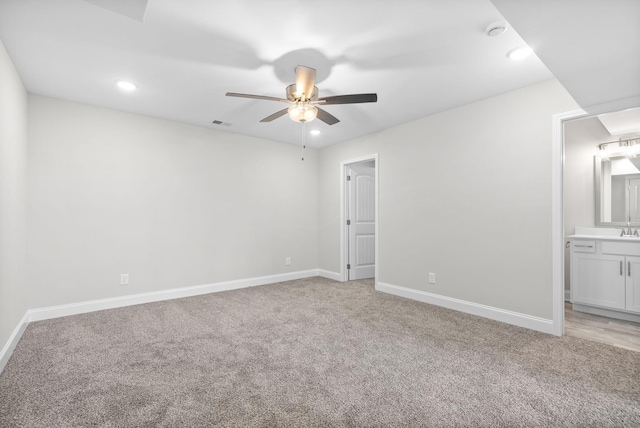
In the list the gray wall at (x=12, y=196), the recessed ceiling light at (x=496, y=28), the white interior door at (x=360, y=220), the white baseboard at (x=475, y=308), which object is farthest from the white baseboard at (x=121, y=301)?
the recessed ceiling light at (x=496, y=28)

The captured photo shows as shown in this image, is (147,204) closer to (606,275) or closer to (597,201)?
(606,275)

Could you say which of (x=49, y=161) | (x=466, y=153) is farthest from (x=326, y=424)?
(x=49, y=161)

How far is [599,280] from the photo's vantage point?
3.48 meters

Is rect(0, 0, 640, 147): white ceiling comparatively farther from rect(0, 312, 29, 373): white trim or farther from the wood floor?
rect(0, 312, 29, 373): white trim

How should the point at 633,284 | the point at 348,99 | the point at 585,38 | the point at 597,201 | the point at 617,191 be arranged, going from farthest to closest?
the point at 597,201 → the point at 617,191 → the point at 633,284 → the point at 348,99 → the point at 585,38

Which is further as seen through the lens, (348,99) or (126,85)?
(126,85)

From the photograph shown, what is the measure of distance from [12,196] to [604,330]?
18.8ft

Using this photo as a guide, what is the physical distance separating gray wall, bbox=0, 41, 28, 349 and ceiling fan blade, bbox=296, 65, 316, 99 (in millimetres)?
2227

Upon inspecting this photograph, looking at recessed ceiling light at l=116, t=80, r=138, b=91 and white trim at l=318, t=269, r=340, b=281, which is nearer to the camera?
recessed ceiling light at l=116, t=80, r=138, b=91

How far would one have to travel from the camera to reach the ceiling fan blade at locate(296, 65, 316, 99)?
7.73 feet

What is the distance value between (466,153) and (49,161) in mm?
4729

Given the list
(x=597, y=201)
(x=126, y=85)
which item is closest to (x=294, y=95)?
(x=126, y=85)

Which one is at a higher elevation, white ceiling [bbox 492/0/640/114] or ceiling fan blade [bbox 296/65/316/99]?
ceiling fan blade [bbox 296/65/316/99]

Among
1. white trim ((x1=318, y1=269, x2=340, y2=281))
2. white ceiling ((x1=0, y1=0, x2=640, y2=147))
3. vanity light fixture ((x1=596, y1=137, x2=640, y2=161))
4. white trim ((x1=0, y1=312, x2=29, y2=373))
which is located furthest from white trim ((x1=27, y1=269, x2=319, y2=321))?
vanity light fixture ((x1=596, y1=137, x2=640, y2=161))
